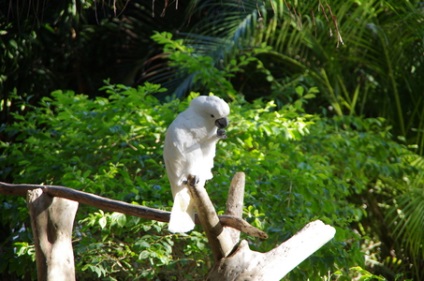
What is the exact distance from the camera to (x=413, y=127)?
678 centimetres

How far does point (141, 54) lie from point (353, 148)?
8.24 feet

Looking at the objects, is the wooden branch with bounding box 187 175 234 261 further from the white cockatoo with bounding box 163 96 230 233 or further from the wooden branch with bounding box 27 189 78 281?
the wooden branch with bounding box 27 189 78 281

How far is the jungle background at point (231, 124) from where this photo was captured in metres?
4.44

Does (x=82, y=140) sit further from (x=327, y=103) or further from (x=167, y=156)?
(x=327, y=103)

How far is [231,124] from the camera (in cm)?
476

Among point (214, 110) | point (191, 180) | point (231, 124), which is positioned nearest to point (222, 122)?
point (214, 110)

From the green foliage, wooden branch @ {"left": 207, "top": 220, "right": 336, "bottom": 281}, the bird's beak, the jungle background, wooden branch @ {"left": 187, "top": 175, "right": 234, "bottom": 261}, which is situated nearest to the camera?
wooden branch @ {"left": 207, "top": 220, "right": 336, "bottom": 281}

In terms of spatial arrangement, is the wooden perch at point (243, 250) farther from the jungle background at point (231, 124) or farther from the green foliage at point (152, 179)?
the green foliage at point (152, 179)

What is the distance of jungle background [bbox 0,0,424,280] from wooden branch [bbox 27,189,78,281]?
756mm

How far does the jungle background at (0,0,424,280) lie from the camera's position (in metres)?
4.44

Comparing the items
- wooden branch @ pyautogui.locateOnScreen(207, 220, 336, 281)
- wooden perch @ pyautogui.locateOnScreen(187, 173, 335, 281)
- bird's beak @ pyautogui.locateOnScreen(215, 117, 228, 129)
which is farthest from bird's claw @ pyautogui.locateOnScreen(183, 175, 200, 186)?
wooden branch @ pyautogui.locateOnScreen(207, 220, 336, 281)

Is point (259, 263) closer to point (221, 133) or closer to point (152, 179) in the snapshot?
point (221, 133)

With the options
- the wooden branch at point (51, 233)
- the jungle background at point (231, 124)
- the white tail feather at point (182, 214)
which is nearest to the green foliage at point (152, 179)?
the jungle background at point (231, 124)

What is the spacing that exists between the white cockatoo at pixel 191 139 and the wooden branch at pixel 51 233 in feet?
1.61
